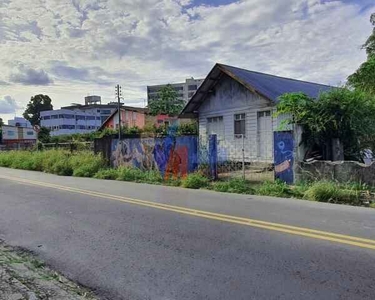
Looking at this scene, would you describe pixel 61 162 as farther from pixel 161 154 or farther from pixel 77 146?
pixel 161 154

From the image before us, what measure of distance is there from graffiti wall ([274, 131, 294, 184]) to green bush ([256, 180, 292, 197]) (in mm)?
737

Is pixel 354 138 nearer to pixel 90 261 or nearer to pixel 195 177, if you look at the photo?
pixel 195 177

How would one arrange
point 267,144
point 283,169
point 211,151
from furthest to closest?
point 267,144 → point 211,151 → point 283,169

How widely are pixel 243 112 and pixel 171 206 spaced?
11.4m

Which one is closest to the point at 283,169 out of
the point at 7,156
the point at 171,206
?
the point at 171,206

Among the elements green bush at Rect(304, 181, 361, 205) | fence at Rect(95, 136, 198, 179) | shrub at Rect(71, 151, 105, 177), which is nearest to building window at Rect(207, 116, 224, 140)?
fence at Rect(95, 136, 198, 179)

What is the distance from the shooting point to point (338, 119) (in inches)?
503

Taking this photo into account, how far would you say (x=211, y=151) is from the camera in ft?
47.2

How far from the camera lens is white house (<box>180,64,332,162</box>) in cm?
1822

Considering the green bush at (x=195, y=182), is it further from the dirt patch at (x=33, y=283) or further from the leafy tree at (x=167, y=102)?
the leafy tree at (x=167, y=102)

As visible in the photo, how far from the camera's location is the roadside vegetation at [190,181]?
31.9ft

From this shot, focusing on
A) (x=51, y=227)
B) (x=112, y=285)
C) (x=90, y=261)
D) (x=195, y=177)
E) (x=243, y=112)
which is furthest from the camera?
(x=243, y=112)

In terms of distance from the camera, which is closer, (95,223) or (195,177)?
(95,223)

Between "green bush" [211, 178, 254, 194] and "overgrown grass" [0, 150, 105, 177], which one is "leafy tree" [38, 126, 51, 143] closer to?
"overgrown grass" [0, 150, 105, 177]
